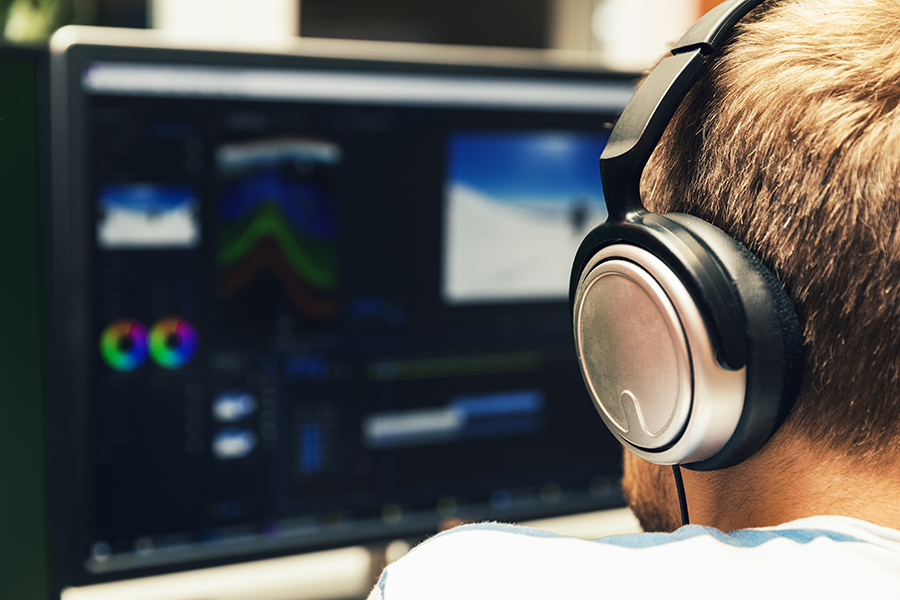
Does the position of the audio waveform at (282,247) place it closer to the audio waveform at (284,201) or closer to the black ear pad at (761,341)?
the audio waveform at (284,201)

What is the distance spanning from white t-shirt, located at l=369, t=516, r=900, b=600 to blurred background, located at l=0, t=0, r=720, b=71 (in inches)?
24.7

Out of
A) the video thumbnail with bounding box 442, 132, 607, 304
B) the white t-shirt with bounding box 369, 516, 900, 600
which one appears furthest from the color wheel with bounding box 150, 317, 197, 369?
the white t-shirt with bounding box 369, 516, 900, 600

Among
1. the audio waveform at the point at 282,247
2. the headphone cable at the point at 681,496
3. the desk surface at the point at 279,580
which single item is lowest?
the desk surface at the point at 279,580

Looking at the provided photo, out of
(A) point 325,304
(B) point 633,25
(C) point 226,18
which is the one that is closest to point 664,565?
(A) point 325,304

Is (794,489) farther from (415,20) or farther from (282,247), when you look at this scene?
(415,20)

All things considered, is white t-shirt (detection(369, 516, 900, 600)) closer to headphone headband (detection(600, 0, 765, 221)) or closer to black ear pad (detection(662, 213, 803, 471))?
black ear pad (detection(662, 213, 803, 471))

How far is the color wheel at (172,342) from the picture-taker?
729 millimetres

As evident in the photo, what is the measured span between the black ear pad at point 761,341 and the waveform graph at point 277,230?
0.46 m

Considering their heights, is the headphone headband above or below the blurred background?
below

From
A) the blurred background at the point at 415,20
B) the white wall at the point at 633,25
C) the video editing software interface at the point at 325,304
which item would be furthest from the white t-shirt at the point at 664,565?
the white wall at the point at 633,25

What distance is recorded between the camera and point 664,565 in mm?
357

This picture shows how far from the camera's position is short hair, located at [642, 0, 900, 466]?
0.36 m

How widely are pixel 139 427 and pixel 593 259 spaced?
483 mm

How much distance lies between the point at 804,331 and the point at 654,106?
133mm
